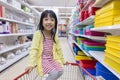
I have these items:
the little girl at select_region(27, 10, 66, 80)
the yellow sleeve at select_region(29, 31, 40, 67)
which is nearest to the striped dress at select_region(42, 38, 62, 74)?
the little girl at select_region(27, 10, 66, 80)

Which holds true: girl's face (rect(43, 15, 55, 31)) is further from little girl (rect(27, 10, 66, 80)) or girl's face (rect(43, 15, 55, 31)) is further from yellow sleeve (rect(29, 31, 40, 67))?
yellow sleeve (rect(29, 31, 40, 67))

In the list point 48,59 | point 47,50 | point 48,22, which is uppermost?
point 48,22

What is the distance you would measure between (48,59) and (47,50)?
111 millimetres

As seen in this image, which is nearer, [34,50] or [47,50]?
[34,50]

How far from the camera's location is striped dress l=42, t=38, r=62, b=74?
179 cm

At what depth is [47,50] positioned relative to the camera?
1.91m

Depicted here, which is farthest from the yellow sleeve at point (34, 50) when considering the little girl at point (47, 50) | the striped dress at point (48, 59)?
the striped dress at point (48, 59)

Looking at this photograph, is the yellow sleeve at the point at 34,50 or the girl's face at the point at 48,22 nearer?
the yellow sleeve at the point at 34,50

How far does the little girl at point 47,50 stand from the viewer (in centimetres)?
178

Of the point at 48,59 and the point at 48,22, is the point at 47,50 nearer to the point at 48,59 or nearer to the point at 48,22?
the point at 48,59

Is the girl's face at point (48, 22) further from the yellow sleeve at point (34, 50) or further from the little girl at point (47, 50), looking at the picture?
the yellow sleeve at point (34, 50)

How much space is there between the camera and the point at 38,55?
1.86 meters

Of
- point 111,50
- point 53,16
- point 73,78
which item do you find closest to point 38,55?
point 53,16

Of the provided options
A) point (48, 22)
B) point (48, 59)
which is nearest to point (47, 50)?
point (48, 59)
